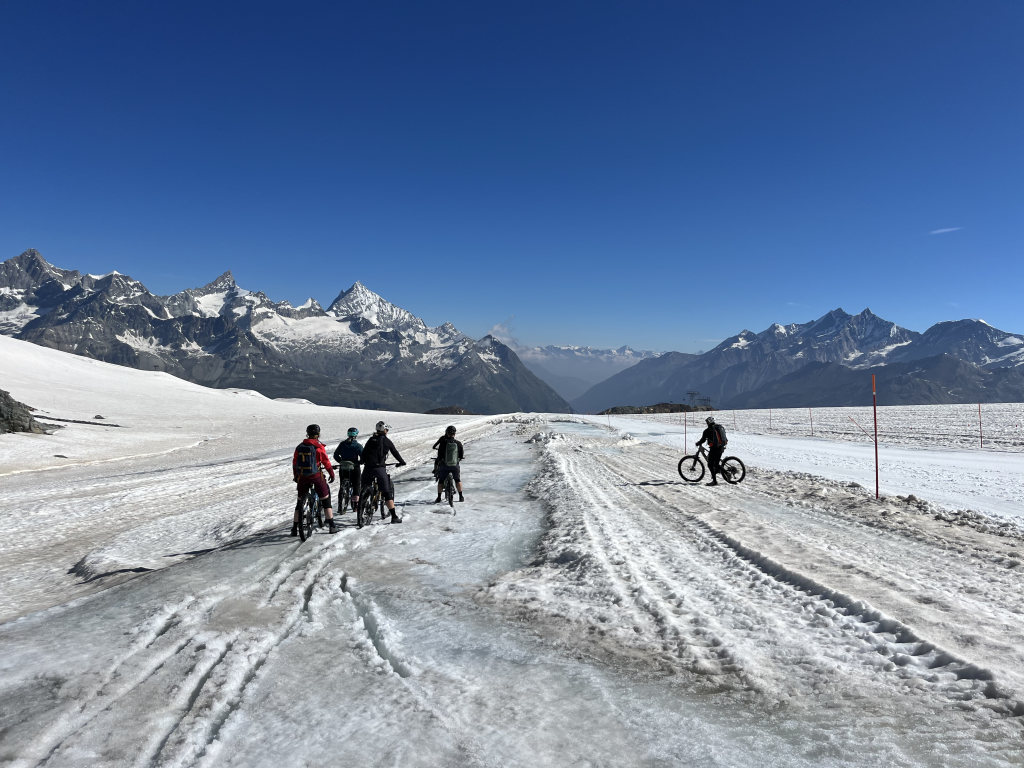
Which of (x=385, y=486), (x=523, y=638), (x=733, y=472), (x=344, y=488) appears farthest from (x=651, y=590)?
(x=733, y=472)

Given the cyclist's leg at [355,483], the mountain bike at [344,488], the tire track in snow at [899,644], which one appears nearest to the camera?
the tire track in snow at [899,644]

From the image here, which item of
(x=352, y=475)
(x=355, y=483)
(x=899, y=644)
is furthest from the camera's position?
(x=352, y=475)

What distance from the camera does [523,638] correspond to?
5.86m

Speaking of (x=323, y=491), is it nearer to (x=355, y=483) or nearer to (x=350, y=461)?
(x=355, y=483)

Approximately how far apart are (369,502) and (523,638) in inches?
275

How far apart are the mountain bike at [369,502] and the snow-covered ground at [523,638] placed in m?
0.76

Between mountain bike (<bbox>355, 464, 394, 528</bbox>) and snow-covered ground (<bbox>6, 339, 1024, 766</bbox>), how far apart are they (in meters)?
0.76

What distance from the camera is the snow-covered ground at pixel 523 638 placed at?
4012 mm

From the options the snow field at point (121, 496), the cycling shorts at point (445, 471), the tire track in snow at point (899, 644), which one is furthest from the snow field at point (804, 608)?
the snow field at point (121, 496)

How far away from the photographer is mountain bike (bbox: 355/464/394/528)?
459 inches

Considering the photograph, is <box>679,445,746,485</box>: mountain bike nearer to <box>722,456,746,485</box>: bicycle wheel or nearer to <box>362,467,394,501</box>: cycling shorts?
<box>722,456,746,485</box>: bicycle wheel

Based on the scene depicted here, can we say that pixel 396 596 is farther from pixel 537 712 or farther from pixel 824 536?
pixel 824 536

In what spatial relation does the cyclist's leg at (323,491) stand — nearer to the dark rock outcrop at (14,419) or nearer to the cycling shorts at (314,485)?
the cycling shorts at (314,485)

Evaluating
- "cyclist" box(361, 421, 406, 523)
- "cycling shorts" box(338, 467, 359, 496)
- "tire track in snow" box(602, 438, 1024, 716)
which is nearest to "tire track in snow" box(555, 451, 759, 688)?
"tire track in snow" box(602, 438, 1024, 716)
